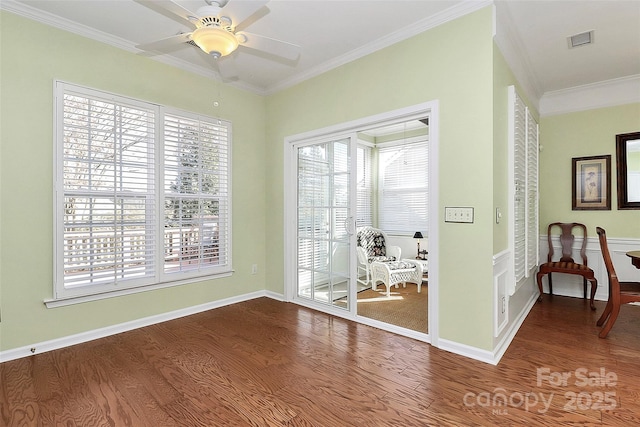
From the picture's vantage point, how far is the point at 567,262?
4.05 metres

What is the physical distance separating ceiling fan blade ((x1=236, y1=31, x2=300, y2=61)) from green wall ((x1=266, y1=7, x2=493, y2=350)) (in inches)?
44.2

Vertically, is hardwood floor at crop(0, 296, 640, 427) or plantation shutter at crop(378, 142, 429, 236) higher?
plantation shutter at crop(378, 142, 429, 236)

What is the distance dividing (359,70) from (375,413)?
306cm

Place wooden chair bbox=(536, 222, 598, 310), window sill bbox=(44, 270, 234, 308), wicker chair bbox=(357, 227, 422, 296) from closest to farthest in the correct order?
window sill bbox=(44, 270, 234, 308) → wooden chair bbox=(536, 222, 598, 310) → wicker chair bbox=(357, 227, 422, 296)

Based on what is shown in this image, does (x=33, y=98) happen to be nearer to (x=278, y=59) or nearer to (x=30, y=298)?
(x=30, y=298)

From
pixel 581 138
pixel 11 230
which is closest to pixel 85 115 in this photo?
pixel 11 230

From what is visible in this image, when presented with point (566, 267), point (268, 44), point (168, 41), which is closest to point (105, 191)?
point (168, 41)

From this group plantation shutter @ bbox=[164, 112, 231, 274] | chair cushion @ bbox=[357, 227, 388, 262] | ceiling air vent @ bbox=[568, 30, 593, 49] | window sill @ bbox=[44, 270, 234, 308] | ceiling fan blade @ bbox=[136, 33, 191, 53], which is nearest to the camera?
ceiling fan blade @ bbox=[136, 33, 191, 53]

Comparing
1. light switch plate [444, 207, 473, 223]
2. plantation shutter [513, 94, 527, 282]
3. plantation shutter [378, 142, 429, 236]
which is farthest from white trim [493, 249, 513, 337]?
plantation shutter [378, 142, 429, 236]

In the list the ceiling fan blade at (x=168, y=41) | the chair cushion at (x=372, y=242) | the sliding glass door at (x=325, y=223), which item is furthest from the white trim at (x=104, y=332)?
the ceiling fan blade at (x=168, y=41)

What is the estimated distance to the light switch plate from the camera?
8.21 ft

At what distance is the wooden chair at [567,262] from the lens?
12.4 ft

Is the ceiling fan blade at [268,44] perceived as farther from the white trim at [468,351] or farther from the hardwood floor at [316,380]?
the white trim at [468,351]

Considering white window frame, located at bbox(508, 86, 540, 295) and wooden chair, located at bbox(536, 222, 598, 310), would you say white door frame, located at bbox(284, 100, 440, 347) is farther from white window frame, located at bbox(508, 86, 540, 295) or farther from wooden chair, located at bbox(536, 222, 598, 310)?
wooden chair, located at bbox(536, 222, 598, 310)
